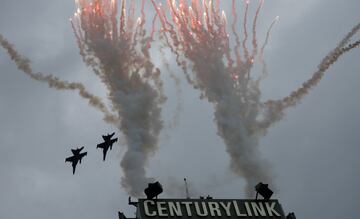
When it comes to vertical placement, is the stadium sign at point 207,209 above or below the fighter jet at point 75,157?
below

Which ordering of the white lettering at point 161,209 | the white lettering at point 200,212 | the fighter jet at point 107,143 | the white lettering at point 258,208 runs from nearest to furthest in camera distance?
1. the white lettering at point 161,209
2. the white lettering at point 200,212
3. the white lettering at point 258,208
4. the fighter jet at point 107,143

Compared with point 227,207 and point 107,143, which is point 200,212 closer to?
point 227,207

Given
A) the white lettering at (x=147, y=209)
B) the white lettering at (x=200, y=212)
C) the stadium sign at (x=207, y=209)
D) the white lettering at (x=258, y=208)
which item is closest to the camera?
the white lettering at (x=147, y=209)

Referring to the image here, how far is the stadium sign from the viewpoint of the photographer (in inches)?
2371

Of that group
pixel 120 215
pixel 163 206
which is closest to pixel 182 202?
pixel 163 206

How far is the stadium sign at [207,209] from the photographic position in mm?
60219

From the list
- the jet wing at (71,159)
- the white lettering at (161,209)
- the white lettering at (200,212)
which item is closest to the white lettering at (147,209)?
the white lettering at (161,209)

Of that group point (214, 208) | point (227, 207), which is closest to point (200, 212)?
point (214, 208)

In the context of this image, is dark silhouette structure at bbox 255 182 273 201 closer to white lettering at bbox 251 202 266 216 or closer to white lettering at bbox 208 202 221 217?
white lettering at bbox 251 202 266 216

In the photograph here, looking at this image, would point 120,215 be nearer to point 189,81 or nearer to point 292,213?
point 292,213

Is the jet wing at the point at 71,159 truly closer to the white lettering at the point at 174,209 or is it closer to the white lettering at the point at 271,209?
the white lettering at the point at 174,209

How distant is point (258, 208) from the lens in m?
63.2

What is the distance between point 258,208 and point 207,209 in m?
5.95

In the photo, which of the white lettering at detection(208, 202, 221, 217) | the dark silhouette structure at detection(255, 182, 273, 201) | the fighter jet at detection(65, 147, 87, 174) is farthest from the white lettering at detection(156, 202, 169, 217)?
the fighter jet at detection(65, 147, 87, 174)
